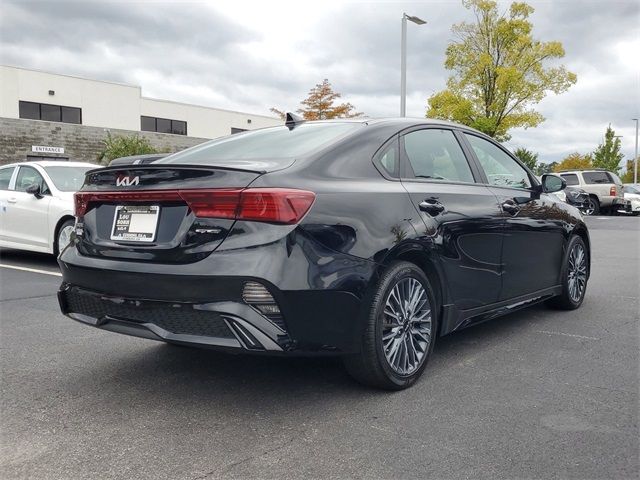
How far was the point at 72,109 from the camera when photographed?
39.3m

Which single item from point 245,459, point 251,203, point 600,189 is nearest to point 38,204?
point 251,203

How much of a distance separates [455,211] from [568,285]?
2146 millimetres

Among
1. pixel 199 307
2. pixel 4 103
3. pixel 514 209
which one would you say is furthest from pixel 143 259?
pixel 4 103

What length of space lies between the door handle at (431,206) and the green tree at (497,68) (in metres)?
27.7

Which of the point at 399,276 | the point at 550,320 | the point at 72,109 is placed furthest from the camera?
the point at 72,109

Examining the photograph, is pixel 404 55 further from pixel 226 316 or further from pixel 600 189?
pixel 226 316

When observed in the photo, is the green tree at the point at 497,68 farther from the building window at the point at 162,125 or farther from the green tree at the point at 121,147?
the building window at the point at 162,125

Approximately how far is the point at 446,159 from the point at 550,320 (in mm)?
1940

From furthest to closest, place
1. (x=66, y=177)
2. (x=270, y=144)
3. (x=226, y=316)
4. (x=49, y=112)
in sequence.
→ (x=49, y=112)
(x=66, y=177)
(x=270, y=144)
(x=226, y=316)

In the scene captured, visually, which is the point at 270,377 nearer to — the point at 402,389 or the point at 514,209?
the point at 402,389

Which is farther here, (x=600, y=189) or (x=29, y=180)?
(x=600, y=189)

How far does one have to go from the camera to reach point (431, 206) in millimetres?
3705

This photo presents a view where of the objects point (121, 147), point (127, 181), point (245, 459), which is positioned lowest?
point (245, 459)

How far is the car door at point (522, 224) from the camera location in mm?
4508
